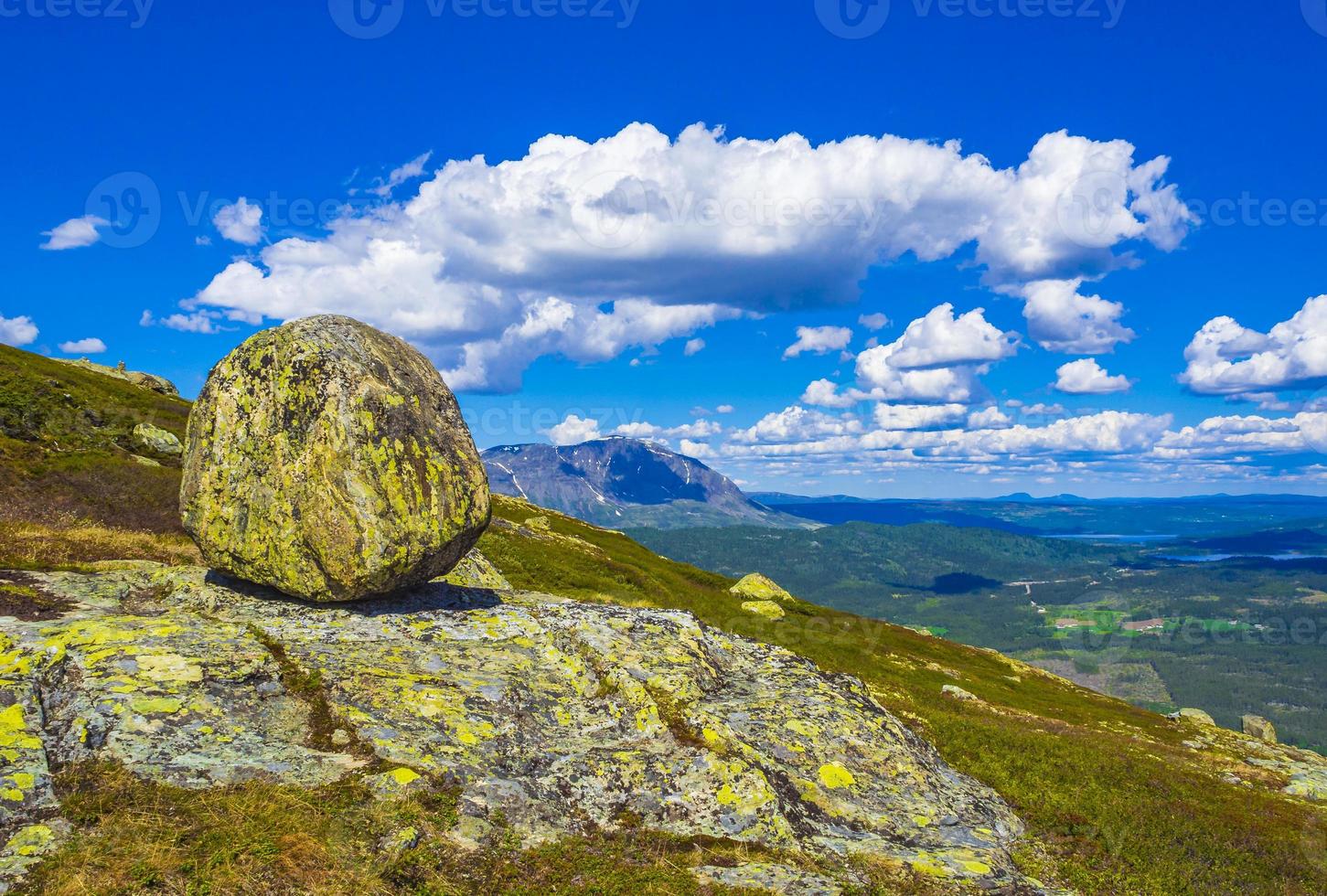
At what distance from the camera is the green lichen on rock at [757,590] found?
97.7 meters

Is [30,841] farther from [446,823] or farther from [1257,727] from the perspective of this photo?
[1257,727]

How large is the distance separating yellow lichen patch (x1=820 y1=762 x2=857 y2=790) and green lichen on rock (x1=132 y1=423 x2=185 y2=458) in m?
65.5

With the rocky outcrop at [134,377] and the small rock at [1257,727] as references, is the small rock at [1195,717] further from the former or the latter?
the rocky outcrop at [134,377]

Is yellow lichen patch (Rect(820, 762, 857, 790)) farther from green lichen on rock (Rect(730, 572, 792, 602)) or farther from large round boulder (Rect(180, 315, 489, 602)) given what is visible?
green lichen on rock (Rect(730, 572, 792, 602))

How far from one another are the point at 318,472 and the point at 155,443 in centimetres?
5829

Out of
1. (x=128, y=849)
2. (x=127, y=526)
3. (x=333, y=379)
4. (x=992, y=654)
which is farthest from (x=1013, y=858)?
(x=992, y=654)

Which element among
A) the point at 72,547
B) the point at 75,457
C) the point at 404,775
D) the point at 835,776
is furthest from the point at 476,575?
the point at 75,457

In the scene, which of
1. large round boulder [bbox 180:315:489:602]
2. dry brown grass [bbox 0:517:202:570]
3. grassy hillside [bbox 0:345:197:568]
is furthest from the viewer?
grassy hillside [bbox 0:345:197:568]

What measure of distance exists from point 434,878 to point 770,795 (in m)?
6.68

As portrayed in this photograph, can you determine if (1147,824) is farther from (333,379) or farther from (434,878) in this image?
(333,379)

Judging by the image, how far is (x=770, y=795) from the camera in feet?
45.5

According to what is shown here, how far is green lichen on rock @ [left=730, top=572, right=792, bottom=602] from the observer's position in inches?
3846

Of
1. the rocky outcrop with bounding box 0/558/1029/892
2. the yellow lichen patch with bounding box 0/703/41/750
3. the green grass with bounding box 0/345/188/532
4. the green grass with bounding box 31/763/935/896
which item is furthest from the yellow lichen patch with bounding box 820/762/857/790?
the green grass with bounding box 0/345/188/532

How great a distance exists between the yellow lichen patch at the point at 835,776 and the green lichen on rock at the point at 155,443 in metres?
65.5
